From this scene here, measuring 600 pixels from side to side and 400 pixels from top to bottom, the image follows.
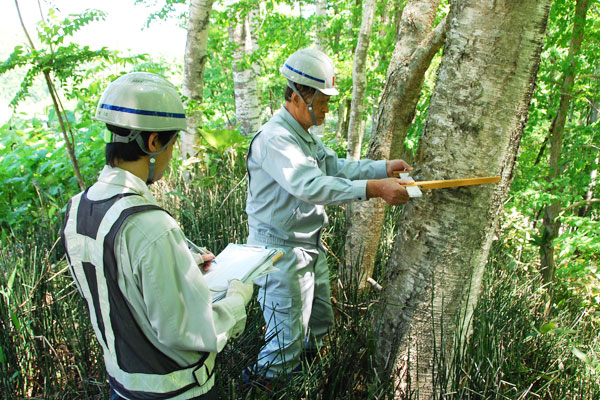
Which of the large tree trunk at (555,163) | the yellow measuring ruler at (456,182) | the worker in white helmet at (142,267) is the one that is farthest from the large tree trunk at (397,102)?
the large tree trunk at (555,163)

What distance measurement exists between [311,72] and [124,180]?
129 centimetres

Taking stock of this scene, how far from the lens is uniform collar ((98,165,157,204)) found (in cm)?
123

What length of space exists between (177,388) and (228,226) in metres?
2.63

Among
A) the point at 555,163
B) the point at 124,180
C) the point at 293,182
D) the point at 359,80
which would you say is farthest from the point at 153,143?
the point at 555,163

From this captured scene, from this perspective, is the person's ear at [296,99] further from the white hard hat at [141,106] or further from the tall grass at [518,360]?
the tall grass at [518,360]

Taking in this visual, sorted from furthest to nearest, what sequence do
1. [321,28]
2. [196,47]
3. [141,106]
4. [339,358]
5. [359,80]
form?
[321,28]
[196,47]
[359,80]
[339,358]
[141,106]

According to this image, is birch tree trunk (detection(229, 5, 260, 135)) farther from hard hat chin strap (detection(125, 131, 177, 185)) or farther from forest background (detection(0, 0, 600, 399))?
hard hat chin strap (detection(125, 131, 177, 185))

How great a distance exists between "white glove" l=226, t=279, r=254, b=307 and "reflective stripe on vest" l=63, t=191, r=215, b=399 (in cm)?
20

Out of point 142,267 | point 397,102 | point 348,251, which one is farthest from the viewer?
point 348,251

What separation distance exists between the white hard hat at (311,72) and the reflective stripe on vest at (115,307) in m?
1.29

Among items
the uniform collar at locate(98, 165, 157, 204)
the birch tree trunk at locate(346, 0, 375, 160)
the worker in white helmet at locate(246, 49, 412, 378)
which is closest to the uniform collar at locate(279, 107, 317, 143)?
the worker in white helmet at locate(246, 49, 412, 378)

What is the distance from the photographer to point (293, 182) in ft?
6.63

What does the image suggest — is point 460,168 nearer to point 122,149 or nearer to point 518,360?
point 518,360

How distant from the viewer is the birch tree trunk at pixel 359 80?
13.4 feet
